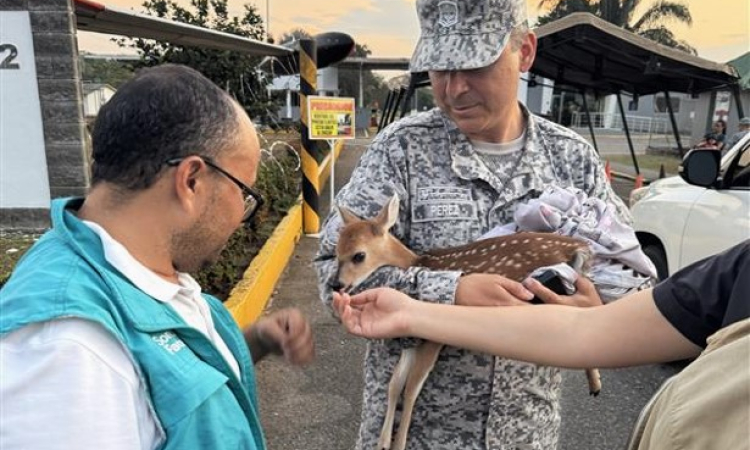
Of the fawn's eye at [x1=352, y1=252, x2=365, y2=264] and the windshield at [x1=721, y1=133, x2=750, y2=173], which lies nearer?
the fawn's eye at [x1=352, y1=252, x2=365, y2=264]

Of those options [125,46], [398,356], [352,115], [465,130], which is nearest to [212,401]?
[398,356]

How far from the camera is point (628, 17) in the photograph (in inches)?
1270

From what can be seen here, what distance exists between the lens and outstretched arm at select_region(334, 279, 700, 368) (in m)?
1.27

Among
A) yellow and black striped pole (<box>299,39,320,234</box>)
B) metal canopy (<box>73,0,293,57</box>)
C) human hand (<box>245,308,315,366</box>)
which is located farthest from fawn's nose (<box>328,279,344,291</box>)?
yellow and black striped pole (<box>299,39,320,234</box>)

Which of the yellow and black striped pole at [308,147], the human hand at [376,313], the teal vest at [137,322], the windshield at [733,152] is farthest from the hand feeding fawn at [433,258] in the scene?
the yellow and black striped pole at [308,147]

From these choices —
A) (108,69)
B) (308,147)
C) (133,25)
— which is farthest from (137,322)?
(108,69)

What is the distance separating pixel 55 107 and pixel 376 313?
4.64 m

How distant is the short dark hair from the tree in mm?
9159

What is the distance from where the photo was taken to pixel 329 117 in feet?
25.7

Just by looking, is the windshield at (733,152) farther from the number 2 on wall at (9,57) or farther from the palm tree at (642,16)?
the palm tree at (642,16)

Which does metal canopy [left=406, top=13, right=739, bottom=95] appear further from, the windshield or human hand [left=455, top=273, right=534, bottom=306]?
human hand [left=455, top=273, right=534, bottom=306]

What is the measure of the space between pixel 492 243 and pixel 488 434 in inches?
21.4

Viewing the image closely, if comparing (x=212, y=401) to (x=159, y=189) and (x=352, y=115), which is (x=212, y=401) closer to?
(x=159, y=189)

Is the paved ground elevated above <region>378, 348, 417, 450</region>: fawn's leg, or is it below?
below
